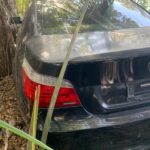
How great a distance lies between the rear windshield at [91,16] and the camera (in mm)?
2756

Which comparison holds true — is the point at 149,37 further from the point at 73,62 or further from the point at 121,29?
the point at 73,62

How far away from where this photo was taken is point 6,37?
4.05 m

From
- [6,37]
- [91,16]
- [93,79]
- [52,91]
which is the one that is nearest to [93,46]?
[93,79]

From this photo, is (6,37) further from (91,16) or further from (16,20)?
(91,16)

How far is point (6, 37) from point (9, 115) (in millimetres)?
1036

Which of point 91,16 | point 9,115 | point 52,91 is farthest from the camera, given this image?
point 9,115

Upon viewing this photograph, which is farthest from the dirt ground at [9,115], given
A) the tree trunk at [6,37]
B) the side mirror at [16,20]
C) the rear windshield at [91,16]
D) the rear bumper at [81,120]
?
the rear windshield at [91,16]

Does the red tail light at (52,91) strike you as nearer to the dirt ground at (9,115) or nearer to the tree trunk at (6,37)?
the dirt ground at (9,115)

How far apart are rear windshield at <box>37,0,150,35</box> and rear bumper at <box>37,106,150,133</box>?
29.5 inches

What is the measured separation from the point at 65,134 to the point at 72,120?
10cm

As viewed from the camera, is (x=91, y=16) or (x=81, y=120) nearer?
(x=81, y=120)

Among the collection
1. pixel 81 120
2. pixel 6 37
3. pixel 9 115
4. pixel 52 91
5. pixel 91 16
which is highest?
pixel 91 16

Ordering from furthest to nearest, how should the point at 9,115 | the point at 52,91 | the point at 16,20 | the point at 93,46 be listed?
the point at 16,20, the point at 9,115, the point at 93,46, the point at 52,91

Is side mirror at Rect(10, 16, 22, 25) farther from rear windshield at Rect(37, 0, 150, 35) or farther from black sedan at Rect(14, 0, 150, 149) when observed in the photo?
black sedan at Rect(14, 0, 150, 149)
